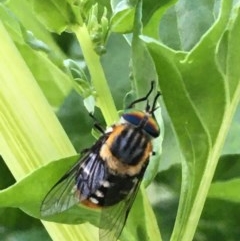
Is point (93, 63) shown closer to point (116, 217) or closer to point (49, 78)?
point (116, 217)

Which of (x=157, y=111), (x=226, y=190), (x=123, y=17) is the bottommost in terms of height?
(x=226, y=190)

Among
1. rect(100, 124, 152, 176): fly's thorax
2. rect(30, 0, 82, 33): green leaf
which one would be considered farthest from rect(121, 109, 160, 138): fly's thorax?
rect(30, 0, 82, 33): green leaf

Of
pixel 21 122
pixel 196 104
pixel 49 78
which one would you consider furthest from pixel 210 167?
pixel 49 78

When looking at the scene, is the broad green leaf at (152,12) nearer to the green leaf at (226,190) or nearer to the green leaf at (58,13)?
the green leaf at (58,13)

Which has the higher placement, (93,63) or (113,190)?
(93,63)

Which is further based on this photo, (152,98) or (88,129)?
(88,129)

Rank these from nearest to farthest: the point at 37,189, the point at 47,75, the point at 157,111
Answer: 1. the point at 37,189
2. the point at 157,111
3. the point at 47,75

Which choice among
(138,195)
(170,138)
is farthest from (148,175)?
(170,138)

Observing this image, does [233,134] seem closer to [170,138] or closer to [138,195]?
[170,138]
